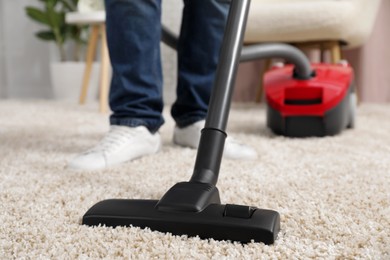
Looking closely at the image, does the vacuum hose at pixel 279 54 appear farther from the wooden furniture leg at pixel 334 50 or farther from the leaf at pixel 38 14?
the leaf at pixel 38 14

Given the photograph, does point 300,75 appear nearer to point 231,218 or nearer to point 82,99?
point 231,218

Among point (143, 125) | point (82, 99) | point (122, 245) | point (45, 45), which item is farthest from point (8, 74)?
point (122, 245)

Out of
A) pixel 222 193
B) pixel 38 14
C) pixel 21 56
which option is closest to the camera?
pixel 222 193

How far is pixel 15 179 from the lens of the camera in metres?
0.93

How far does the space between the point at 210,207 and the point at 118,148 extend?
0.49 metres

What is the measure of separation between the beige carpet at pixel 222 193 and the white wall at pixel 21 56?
1863 mm

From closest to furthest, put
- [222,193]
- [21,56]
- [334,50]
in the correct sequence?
[222,193]
[334,50]
[21,56]

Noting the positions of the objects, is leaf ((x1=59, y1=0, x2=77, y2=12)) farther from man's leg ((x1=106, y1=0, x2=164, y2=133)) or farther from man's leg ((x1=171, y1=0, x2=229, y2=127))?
man's leg ((x1=106, y1=0, x2=164, y2=133))

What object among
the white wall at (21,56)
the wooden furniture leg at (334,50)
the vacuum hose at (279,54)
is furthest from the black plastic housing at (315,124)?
the white wall at (21,56)

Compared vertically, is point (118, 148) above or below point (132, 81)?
below

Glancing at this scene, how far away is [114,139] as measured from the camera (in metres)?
1.11

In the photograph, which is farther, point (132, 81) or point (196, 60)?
point (196, 60)

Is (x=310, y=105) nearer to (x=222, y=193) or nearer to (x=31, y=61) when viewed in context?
(x=222, y=193)

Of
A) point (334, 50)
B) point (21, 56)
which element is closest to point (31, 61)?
point (21, 56)
